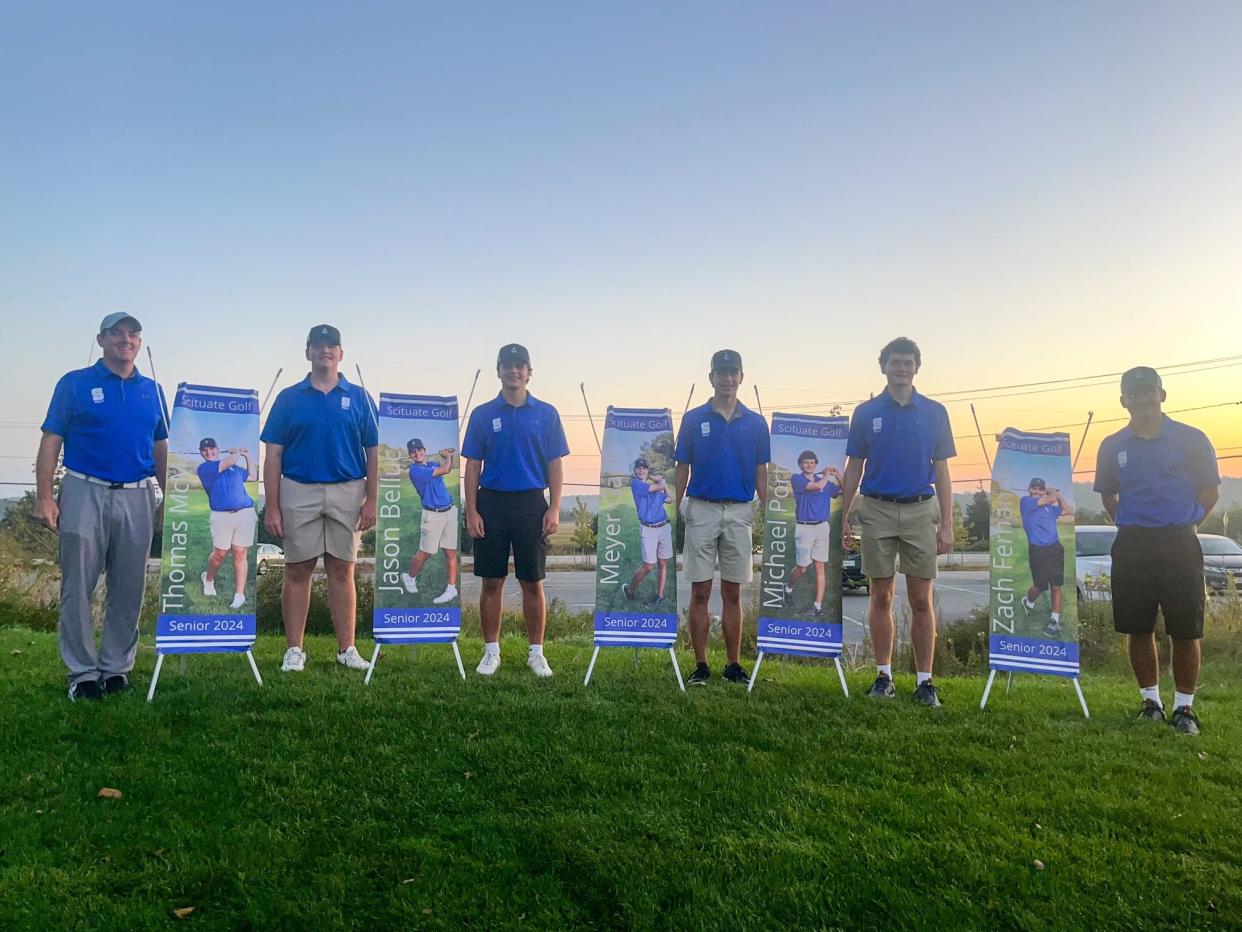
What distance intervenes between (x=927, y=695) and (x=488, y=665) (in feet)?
9.91

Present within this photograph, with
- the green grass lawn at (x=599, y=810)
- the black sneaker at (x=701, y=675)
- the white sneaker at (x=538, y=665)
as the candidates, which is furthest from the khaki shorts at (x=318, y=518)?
the black sneaker at (x=701, y=675)

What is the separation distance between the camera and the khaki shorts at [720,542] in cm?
542

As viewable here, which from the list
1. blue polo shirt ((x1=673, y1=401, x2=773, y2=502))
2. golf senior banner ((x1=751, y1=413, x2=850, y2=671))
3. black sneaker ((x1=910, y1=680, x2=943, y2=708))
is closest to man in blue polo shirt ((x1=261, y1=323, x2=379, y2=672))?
blue polo shirt ((x1=673, y1=401, x2=773, y2=502))

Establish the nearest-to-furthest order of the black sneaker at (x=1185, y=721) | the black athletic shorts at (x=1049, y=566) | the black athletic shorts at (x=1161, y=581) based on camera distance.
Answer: the black sneaker at (x=1185, y=721), the black athletic shorts at (x=1161, y=581), the black athletic shorts at (x=1049, y=566)

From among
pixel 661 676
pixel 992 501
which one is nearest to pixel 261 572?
pixel 661 676

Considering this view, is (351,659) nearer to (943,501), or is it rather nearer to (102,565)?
(102,565)

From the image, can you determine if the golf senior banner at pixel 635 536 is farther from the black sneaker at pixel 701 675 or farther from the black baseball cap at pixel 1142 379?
the black baseball cap at pixel 1142 379

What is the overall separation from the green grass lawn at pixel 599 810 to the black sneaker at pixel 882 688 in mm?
166

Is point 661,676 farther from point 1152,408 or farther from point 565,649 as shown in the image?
point 1152,408

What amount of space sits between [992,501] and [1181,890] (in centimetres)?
→ 312

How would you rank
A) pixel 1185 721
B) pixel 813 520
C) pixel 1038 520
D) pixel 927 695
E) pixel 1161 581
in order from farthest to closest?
pixel 813 520 < pixel 1038 520 < pixel 927 695 < pixel 1161 581 < pixel 1185 721

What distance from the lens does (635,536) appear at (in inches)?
219

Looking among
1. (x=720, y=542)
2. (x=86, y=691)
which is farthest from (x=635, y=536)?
(x=86, y=691)

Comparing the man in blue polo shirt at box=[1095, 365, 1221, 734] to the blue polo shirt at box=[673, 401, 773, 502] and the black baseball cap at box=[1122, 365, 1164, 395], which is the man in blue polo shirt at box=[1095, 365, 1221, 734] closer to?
the black baseball cap at box=[1122, 365, 1164, 395]
